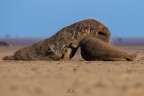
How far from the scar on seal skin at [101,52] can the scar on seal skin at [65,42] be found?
0.49 meters

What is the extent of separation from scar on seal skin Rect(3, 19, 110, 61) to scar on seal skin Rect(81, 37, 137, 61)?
1.62ft

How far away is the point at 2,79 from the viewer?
9766 millimetres

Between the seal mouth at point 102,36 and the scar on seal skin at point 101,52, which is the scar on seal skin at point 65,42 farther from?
the scar on seal skin at point 101,52

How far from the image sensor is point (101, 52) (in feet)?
54.3

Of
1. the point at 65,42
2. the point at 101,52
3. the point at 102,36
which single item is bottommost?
the point at 101,52

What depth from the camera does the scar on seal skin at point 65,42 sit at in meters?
17.3

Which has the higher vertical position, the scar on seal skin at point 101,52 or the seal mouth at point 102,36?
the seal mouth at point 102,36

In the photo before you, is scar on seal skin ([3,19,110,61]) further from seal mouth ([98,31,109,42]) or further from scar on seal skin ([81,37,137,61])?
scar on seal skin ([81,37,137,61])

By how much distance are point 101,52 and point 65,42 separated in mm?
1479

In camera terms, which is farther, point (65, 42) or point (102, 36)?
point (102, 36)

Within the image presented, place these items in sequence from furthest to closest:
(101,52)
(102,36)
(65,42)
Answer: (102,36) → (65,42) → (101,52)

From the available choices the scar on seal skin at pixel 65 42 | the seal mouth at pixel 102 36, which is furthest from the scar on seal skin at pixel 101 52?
the seal mouth at pixel 102 36

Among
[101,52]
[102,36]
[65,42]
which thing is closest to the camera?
[101,52]

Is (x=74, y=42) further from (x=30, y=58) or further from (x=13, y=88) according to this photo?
(x=13, y=88)
